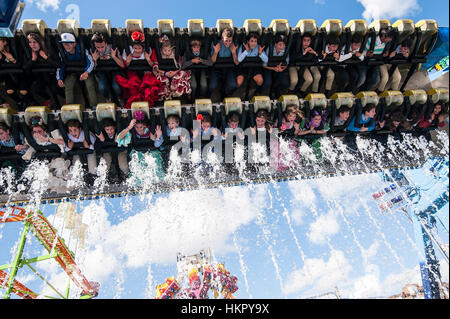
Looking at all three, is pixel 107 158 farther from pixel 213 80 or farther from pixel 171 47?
pixel 213 80

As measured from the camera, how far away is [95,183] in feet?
20.2

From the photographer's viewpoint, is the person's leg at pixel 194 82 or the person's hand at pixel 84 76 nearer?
the person's hand at pixel 84 76

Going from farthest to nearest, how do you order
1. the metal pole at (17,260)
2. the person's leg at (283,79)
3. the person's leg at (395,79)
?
1. the metal pole at (17,260)
2. the person's leg at (395,79)
3. the person's leg at (283,79)

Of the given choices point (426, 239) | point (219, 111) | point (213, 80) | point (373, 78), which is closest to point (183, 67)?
point (213, 80)

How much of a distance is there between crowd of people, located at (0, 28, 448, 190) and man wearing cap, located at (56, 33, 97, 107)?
2 cm

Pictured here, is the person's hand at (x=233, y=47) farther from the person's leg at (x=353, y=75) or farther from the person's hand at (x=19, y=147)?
the person's hand at (x=19, y=147)

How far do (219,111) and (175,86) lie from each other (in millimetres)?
1327

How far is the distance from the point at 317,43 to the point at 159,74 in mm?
3587

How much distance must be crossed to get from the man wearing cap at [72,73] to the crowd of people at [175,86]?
0.02 meters

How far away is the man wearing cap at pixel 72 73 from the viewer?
550 centimetres

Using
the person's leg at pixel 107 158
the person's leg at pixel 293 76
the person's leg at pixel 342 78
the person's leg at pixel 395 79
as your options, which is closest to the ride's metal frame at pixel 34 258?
the person's leg at pixel 107 158

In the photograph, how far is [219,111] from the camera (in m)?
5.82
